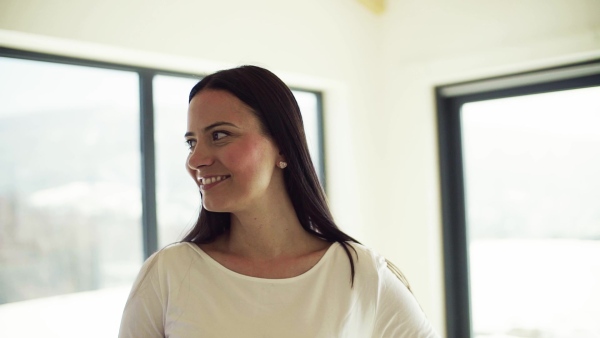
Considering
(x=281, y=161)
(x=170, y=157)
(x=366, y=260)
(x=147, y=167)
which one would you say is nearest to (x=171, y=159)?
(x=170, y=157)

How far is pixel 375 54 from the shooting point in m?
3.25

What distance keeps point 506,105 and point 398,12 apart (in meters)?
0.76

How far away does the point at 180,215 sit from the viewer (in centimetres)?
256

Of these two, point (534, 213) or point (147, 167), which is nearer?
point (147, 167)

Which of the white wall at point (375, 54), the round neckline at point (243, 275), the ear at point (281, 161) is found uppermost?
the white wall at point (375, 54)

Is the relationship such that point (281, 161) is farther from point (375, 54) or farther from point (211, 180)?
point (375, 54)

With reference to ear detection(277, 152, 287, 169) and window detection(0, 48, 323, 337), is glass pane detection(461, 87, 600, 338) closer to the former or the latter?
window detection(0, 48, 323, 337)

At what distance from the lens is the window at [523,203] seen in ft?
9.02

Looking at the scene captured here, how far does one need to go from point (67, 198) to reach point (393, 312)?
1.40 metres

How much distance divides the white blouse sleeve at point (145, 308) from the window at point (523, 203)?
227cm

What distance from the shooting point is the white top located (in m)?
1.11

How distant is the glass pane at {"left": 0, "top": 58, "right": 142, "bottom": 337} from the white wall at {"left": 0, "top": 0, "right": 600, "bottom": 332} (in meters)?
0.15

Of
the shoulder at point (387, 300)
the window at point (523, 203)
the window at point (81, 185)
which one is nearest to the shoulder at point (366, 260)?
the shoulder at point (387, 300)

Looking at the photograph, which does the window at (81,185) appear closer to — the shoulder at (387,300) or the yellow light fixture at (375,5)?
the shoulder at (387,300)
